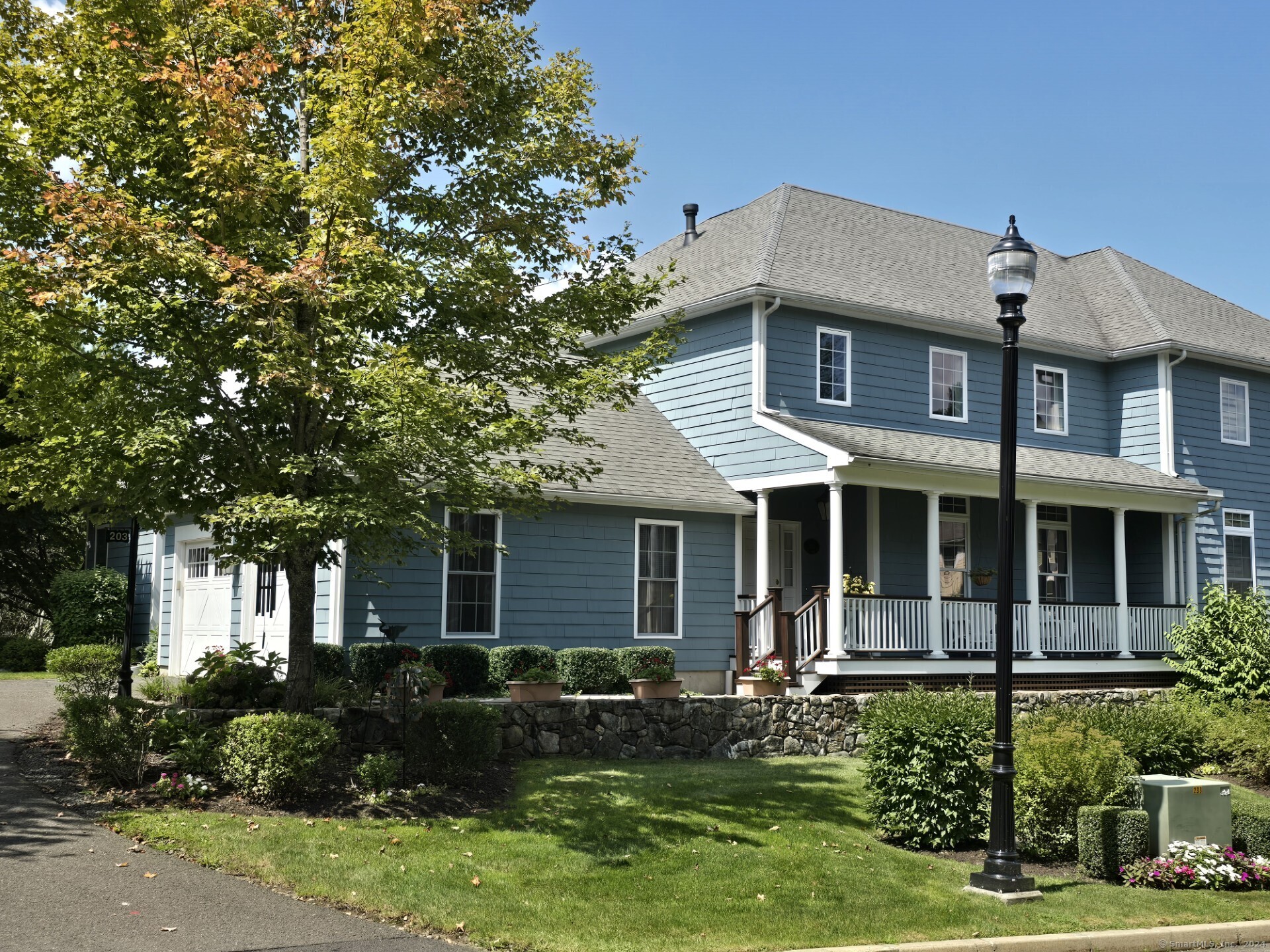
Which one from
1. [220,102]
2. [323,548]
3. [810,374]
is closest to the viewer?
[220,102]

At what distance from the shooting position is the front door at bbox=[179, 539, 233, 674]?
60.7 feet

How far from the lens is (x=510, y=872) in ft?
29.3

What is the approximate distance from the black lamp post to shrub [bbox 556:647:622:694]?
7.48 m

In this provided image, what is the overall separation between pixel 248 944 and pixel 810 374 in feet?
47.4

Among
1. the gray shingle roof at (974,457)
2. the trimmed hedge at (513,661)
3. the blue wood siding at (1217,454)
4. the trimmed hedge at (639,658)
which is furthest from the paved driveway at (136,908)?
the blue wood siding at (1217,454)

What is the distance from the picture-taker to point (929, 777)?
10.9 metres

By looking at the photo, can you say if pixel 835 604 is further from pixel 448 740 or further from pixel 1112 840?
pixel 448 740

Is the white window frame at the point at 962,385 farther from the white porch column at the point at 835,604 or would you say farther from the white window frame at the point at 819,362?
the white porch column at the point at 835,604

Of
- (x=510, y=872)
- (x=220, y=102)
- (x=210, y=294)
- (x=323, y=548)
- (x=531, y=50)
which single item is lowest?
(x=510, y=872)

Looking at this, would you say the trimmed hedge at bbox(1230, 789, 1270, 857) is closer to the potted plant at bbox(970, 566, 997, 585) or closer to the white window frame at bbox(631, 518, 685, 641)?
the white window frame at bbox(631, 518, 685, 641)

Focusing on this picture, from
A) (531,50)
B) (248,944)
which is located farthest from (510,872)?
(531,50)

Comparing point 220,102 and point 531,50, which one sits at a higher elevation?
point 531,50

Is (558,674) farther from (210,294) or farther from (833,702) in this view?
(210,294)

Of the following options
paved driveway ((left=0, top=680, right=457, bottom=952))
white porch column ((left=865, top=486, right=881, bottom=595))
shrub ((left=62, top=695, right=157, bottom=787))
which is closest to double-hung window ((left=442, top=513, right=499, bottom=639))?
shrub ((left=62, top=695, right=157, bottom=787))
